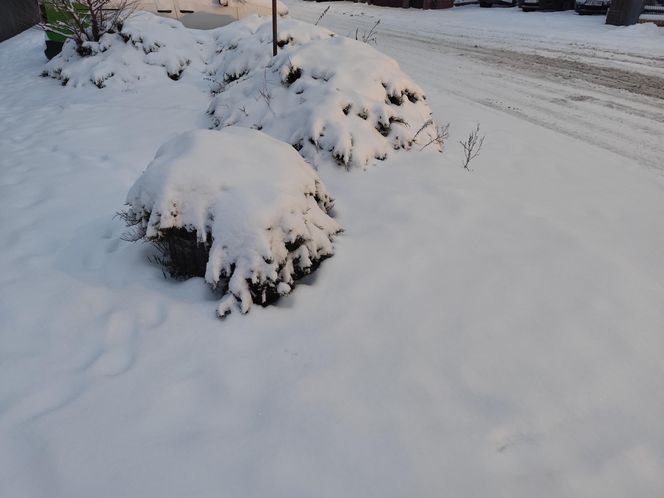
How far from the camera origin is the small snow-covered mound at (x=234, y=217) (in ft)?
8.82

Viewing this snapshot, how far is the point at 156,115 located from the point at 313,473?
21.0ft

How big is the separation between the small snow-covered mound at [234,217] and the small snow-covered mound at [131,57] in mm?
6517

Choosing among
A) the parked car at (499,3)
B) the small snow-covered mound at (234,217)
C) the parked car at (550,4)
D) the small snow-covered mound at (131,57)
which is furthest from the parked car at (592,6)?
the small snow-covered mound at (234,217)

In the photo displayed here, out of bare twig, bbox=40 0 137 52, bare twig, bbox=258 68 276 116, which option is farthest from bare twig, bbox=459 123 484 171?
bare twig, bbox=40 0 137 52

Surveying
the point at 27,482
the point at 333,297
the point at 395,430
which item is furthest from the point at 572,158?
the point at 27,482

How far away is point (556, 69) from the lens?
28.7 ft

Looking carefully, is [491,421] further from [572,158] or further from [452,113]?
[452,113]

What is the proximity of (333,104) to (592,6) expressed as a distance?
16.4m

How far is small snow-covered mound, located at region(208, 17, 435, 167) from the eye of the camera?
4551 mm

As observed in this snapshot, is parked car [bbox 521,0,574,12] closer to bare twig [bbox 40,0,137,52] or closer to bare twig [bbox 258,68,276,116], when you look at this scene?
bare twig [bbox 40,0,137,52]

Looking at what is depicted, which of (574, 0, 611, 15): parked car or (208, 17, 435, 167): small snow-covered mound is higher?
(574, 0, 611, 15): parked car

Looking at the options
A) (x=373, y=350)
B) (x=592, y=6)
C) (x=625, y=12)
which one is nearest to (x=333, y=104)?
(x=373, y=350)

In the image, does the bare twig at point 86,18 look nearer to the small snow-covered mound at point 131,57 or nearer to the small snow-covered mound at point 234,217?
the small snow-covered mound at point 131,57

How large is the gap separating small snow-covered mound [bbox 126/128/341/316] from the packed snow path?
414 cm
